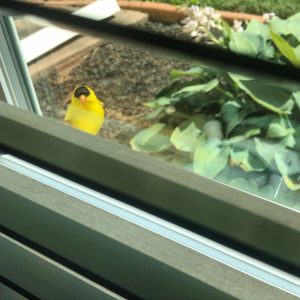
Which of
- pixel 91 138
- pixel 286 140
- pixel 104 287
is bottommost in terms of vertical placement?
pixel 104 287

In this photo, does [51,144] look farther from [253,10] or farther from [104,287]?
[253,10]

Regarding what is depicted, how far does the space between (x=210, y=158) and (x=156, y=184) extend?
176 mm

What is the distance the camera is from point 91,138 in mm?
715

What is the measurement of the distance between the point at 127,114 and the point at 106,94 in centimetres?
8

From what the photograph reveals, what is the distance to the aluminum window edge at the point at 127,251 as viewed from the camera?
23.5 inches

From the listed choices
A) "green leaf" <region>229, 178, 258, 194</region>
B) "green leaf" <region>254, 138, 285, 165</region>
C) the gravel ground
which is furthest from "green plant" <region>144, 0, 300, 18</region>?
"green leaf" <region>229, 178, 258, 194</region>

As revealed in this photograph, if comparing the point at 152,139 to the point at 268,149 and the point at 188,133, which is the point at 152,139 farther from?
the point at 268,149

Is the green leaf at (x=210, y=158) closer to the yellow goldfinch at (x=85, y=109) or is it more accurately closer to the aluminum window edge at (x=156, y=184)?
the aluminum window edge at (x=156, y=184)

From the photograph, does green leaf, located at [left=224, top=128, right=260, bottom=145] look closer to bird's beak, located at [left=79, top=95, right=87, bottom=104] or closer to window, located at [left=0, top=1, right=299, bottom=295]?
window, located at [left=0, top=1, right=299, bottom=295]

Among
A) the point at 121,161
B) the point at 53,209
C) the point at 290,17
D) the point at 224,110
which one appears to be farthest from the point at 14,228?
the point at 290,17

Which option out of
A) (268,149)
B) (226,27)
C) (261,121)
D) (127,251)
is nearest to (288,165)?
(268,149)

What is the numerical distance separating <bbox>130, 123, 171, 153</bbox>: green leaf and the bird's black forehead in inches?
5.5

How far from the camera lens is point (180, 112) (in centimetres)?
109

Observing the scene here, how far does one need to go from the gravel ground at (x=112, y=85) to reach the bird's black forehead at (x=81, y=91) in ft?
0.09
